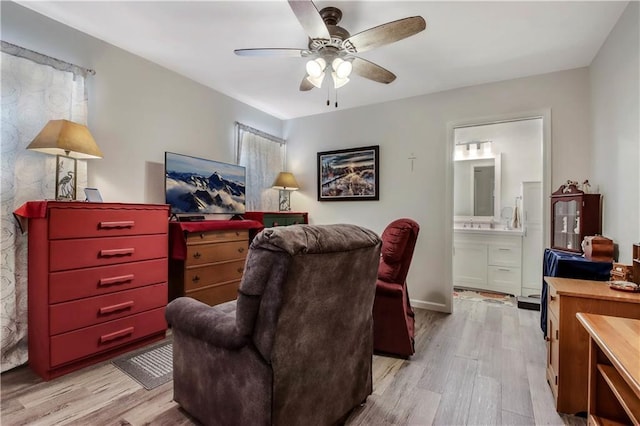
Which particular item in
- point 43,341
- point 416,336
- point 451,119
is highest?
point 451,119

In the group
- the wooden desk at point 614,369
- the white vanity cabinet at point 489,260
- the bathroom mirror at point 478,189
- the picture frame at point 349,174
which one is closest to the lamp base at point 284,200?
the picture frame at point 349,174

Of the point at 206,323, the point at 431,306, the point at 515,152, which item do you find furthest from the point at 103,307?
the point at 515,152

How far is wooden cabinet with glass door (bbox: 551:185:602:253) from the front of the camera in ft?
8.04

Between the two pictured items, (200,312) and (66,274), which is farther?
(66,274)

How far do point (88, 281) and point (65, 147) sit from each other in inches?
35.7

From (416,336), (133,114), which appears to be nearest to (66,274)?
(133,114)

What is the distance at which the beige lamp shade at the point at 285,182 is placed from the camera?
4230 mm

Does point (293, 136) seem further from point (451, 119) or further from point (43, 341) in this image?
point (43, 341)

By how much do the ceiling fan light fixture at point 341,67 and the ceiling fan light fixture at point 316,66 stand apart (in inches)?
3.2

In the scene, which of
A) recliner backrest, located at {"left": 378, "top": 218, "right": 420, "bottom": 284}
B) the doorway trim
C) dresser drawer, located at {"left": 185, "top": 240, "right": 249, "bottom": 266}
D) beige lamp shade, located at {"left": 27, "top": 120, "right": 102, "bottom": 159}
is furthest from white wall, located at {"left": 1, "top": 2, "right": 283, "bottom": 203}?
the doorway trim

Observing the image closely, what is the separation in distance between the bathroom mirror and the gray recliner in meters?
3.67

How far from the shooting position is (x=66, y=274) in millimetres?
1941

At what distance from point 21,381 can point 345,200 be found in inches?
136

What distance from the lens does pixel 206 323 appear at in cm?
138
